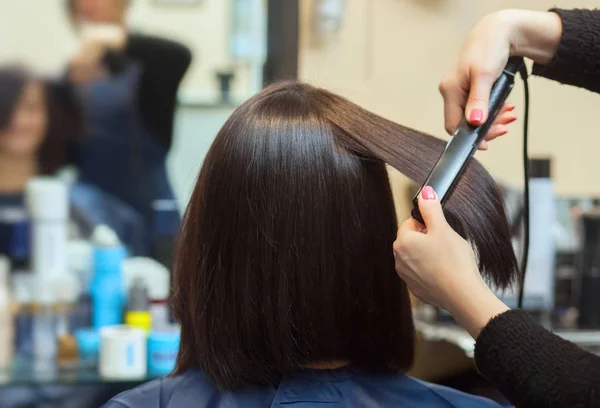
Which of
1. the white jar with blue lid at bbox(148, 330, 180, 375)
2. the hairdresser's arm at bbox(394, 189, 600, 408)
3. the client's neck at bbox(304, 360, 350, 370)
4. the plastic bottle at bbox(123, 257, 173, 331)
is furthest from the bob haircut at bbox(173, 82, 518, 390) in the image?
the plastic bottle at bbox(123, 257, 173, 331)

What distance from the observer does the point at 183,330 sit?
92cm

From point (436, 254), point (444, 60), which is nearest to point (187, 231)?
point (436, 254)

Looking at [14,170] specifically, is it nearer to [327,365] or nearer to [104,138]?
[104,138]

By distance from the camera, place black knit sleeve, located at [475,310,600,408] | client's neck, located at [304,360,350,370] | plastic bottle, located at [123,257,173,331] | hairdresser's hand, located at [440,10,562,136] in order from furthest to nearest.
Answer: plastic bottle, located at [123,257,173,331] < client's neck, located at [304,360,350,370] < hairdresser's hand, located at [440,10,562,136] < black knit sleeve, located at [475,310,600,408]

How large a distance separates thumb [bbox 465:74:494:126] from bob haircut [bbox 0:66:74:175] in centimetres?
98

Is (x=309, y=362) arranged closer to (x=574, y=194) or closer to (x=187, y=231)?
(x=187, y=231)

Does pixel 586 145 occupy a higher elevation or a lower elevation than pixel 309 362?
higher

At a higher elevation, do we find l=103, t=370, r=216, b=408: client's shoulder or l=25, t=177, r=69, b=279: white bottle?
l=25, t=177, r=69, b=279: white bottle

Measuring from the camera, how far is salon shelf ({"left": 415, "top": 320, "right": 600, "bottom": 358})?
1405 millimetres

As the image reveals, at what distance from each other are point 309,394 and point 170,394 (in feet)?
0.54

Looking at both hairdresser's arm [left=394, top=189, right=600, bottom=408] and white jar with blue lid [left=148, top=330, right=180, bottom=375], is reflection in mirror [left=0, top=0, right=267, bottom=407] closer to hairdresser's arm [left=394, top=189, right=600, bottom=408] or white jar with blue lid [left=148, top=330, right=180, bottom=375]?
white jar with blue lid [left=148, top=330, right=180, bottom=375]

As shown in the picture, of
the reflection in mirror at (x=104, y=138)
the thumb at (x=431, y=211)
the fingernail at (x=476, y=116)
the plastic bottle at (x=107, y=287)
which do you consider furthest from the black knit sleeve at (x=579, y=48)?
the plastic bottle at (x=107, y=287)

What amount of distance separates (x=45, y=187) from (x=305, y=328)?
2.64 feet

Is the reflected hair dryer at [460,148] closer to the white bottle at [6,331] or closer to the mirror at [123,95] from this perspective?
the mirror at [123,95]
